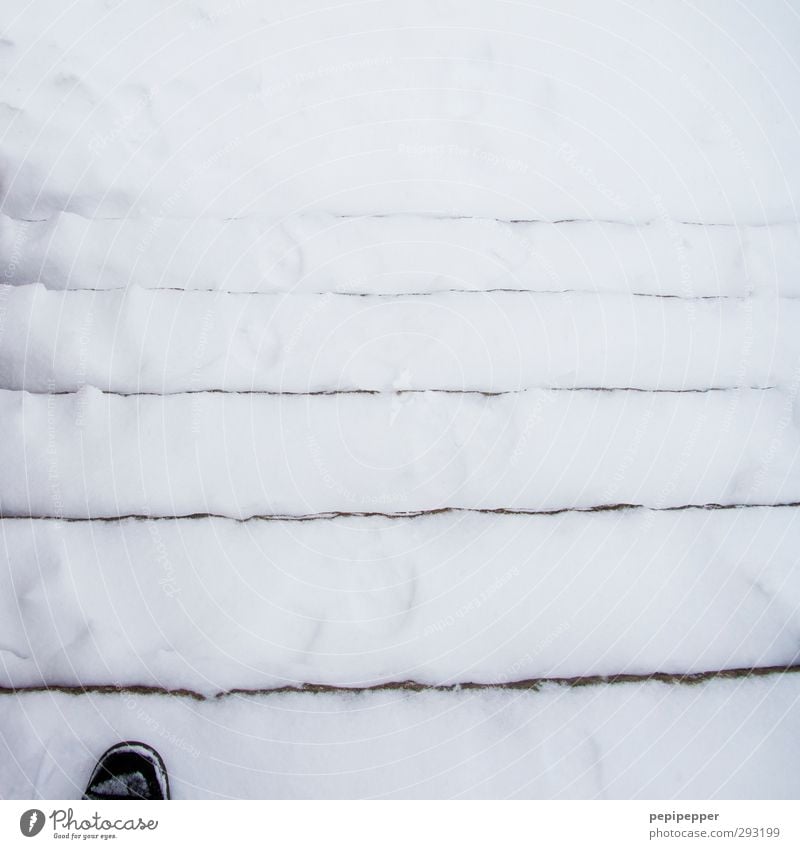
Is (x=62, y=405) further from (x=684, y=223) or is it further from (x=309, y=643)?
(x=684, y=223)

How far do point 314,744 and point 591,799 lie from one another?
435 millimetres

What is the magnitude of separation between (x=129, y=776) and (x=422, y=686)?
46 centimetres

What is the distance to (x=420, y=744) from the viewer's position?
1001 millimetres

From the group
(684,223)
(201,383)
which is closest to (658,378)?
(684,223)

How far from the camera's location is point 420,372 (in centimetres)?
123

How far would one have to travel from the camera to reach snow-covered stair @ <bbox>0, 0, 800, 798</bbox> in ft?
3.34
